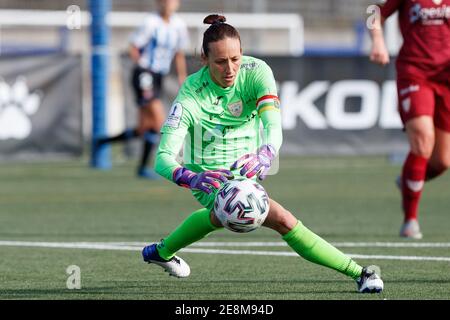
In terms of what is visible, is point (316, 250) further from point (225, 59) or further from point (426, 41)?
point (426, 41)

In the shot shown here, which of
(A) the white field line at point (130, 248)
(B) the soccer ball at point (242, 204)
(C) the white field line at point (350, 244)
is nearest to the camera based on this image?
(B) the soccer ball at point (242, 204)

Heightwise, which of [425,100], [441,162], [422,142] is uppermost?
[425,100]

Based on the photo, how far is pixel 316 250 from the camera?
6.20 meters

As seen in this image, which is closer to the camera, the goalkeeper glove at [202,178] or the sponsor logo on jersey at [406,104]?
the goalkeeper glove at [202,178]

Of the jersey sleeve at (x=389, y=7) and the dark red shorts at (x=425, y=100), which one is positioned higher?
the jersey sleeve at (x=389, y=7)

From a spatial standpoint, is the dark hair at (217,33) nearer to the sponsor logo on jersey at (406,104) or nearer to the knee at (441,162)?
the sponsor logo on jersey at (406,104)

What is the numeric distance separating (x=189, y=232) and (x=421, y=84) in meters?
2.93

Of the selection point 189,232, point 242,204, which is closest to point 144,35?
point 189,232

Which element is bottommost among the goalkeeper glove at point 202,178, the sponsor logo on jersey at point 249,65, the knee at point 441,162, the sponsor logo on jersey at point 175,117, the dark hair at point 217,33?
the knee at point 441,162

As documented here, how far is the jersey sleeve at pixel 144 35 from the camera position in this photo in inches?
578

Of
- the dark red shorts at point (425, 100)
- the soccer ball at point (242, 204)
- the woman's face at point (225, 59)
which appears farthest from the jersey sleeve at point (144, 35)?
the soccer ball at point (242, 204)

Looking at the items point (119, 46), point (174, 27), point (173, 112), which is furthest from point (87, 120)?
point (173, 112)
